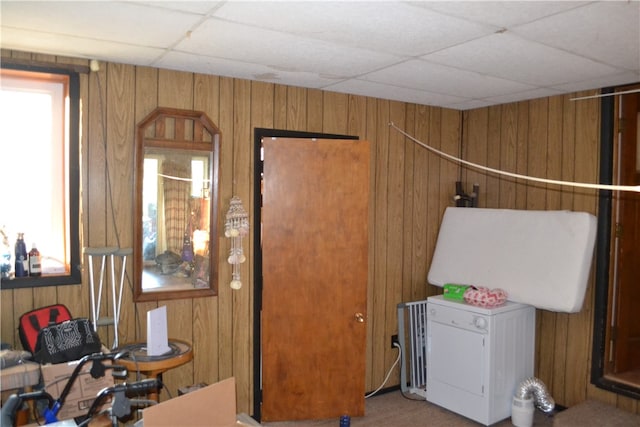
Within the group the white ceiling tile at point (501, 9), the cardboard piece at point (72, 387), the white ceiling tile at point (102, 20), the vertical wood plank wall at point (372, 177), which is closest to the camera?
the white ceiling tile at point (501, 9)

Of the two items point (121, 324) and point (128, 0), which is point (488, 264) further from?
point (128, 0)

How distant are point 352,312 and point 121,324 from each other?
161cm

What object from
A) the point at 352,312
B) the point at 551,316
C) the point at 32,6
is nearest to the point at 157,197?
the point at 32,6

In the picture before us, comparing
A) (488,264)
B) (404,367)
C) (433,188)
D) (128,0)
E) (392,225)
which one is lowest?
(404,367)

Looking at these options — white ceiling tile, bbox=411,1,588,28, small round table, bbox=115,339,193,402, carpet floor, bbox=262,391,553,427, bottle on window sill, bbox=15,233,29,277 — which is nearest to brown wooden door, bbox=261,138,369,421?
carpet floor, bbox=262,391,553,427

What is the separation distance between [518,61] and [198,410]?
251 cm

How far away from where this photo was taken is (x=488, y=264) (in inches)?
158

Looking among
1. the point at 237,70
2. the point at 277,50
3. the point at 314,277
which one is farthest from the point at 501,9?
the point at 314,277

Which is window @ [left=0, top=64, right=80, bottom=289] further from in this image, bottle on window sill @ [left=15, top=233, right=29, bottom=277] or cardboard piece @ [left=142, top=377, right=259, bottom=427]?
cardboard piece @ [left=142, top=377, right=259, bottom=427]

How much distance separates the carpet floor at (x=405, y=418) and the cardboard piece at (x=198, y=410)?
5.14 feet

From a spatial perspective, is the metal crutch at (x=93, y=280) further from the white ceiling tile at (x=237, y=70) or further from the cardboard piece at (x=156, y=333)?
the white ceiling tile at (x=237, y=70)

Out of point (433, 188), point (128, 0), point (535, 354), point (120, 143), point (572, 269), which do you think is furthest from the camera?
point (433, 188)

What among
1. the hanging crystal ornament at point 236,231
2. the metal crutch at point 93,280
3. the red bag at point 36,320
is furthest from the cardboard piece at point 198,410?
the hanging crystal ornament at point 236,231

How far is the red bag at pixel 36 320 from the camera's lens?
8.94ft
